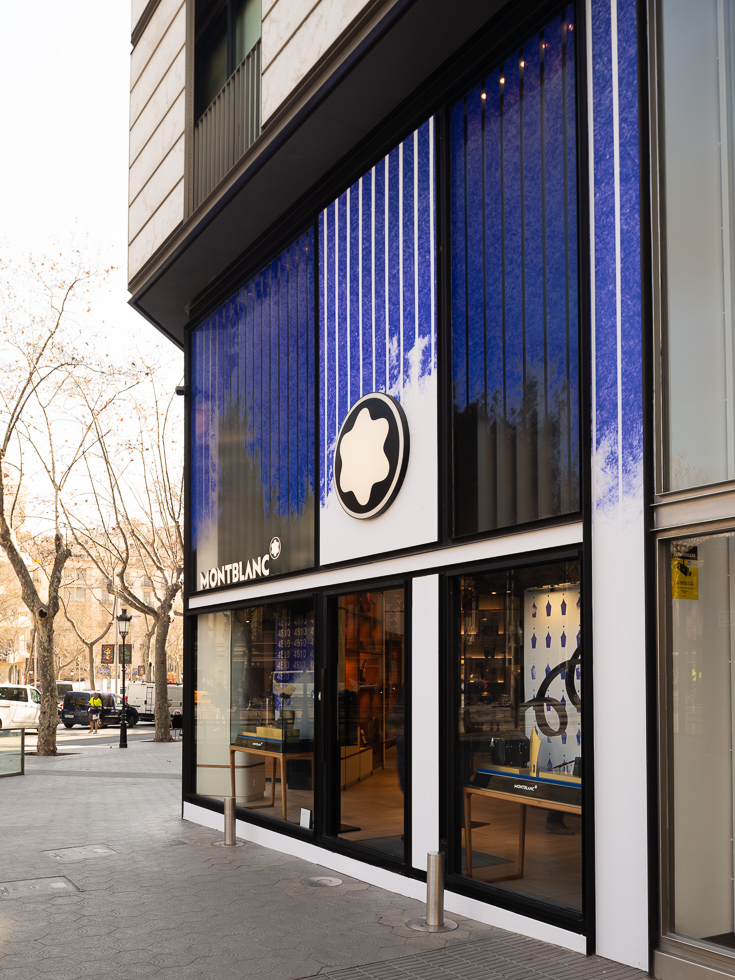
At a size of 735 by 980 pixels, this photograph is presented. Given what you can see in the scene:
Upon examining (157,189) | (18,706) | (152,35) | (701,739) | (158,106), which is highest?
(152,35)

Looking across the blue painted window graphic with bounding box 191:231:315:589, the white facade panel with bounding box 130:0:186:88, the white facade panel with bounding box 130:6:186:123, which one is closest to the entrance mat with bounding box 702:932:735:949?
the blue painted window graphic with bounding box 191:231:315:589

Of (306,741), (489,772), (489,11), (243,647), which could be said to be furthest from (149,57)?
(489,772)

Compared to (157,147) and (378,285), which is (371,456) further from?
(157,147)

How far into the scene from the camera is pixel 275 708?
34.9 feet

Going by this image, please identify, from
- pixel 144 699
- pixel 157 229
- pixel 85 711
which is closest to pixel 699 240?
pixel 157 229

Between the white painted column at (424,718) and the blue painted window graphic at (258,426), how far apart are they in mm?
2299

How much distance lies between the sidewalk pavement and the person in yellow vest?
24.6 meters

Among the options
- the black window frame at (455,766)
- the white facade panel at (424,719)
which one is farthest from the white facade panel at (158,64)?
the black window frame at (455,766)

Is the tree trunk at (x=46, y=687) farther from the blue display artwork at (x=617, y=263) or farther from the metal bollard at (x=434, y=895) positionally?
the blue display artwork at (x=617, y=263)

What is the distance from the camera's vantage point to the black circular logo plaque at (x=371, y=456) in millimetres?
8383

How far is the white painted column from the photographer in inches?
299

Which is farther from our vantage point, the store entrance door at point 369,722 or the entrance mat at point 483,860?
the store entrance door at point 369,722

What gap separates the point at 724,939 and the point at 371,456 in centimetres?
504

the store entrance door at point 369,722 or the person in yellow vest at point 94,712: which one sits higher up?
the store entrance door at point 369,722
